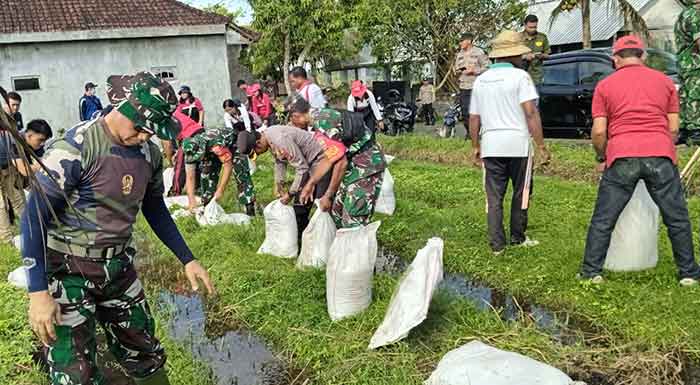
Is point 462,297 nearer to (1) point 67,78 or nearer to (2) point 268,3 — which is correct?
(1) point 67,78

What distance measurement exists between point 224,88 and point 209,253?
12.8 meters

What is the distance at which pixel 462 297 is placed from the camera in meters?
4.01

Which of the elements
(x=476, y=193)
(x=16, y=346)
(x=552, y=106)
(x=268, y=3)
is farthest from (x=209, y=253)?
(x=268, y=3)

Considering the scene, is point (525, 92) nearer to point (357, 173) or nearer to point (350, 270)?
point (357, 173)

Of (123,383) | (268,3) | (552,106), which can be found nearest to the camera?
(123,383)

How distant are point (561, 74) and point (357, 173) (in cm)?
690

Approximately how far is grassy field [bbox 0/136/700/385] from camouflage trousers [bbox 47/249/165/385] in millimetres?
703

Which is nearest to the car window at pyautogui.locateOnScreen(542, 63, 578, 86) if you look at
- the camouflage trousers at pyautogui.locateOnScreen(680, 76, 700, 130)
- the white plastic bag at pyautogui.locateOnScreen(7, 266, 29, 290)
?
the camouflage trousers at pyautogui.locateOnScreen(680, 76, 700, 130)

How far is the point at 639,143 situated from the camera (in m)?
3.84

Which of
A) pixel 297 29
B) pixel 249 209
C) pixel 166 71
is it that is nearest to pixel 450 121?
pixel 249 209

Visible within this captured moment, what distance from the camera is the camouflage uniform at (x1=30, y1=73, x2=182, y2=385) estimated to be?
236 cm

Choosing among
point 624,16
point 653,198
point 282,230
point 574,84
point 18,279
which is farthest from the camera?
point 624,16

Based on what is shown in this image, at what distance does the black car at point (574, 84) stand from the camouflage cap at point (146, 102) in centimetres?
814

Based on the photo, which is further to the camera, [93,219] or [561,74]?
[561,74]
